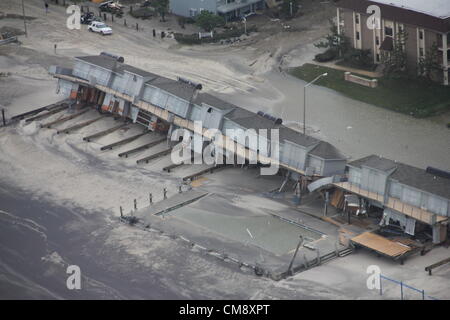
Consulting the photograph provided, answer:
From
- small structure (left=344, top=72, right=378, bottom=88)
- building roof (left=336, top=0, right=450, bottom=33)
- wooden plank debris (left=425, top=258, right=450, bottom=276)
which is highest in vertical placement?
building roof (left=336, top=0, right=450, bottom=33)

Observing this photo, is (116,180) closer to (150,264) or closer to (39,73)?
(150,264)

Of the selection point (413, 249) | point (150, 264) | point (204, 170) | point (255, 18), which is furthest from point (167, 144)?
point (255, 18)

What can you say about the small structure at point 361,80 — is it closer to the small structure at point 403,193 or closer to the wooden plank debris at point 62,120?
the wooden plank debris at point 62,120

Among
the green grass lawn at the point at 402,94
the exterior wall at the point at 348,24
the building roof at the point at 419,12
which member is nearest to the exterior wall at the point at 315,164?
the green grass lawn at the point at 402,94

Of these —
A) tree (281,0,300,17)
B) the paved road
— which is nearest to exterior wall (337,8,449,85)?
the paved road

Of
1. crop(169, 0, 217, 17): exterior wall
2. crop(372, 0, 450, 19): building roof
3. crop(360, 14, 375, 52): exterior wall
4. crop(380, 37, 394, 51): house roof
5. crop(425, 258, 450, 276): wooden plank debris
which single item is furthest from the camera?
crop(169, 0, 217, 17): exterior wall

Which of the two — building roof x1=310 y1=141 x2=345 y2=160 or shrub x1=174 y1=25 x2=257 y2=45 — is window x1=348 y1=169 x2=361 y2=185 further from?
shrub x1=174 y1=25 x2=257 y2=45

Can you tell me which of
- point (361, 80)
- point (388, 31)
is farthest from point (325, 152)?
point (388, 31)
